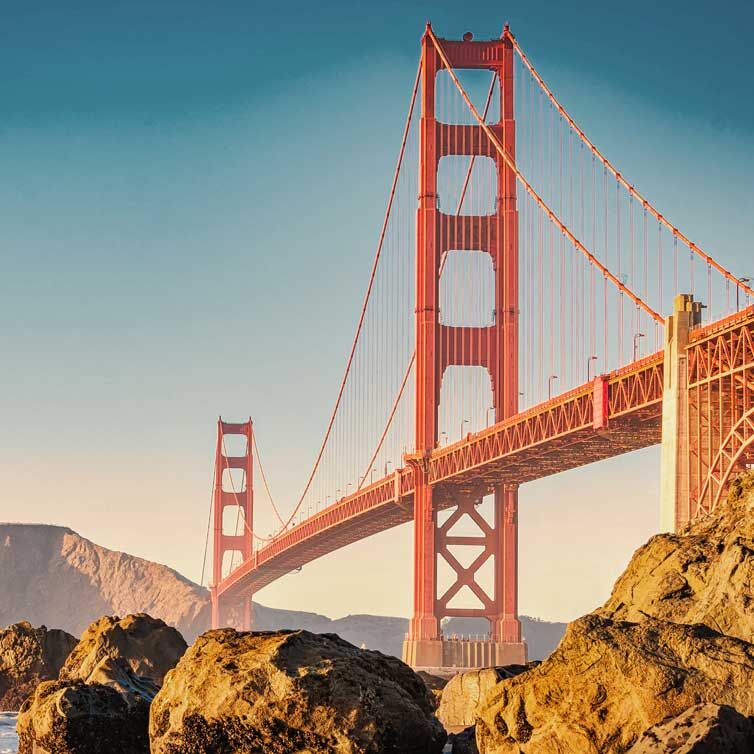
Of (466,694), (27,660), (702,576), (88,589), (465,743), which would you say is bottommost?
(465,743)

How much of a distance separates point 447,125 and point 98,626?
32.0 metres

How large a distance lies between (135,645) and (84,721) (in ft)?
24.3

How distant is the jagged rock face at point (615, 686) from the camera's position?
9.47 meters

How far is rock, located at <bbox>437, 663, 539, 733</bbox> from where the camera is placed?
48.6 ft

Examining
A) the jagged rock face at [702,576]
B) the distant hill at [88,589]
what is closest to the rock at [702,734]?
the jagged rock face at [702,576]

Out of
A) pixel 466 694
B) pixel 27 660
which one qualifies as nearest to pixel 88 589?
pixel 27 660

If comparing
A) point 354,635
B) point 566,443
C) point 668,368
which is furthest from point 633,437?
point 354,635

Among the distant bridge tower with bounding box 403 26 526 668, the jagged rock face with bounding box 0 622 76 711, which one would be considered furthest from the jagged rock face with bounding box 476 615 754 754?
the distant bridge tower with bounding box 403 26 526 668

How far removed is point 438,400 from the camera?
157 feet

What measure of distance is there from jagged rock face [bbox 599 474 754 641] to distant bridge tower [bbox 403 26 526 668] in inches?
1340

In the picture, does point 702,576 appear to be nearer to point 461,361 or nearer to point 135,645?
point 135,645

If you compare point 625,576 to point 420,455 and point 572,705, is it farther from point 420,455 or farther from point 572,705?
point 420,455

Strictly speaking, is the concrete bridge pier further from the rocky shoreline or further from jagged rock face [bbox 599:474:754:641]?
jagged rock face [bbox 599:474:754:641]

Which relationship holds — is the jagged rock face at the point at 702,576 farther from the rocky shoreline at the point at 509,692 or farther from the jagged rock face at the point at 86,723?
the jagged rock face at the point at 86,723
